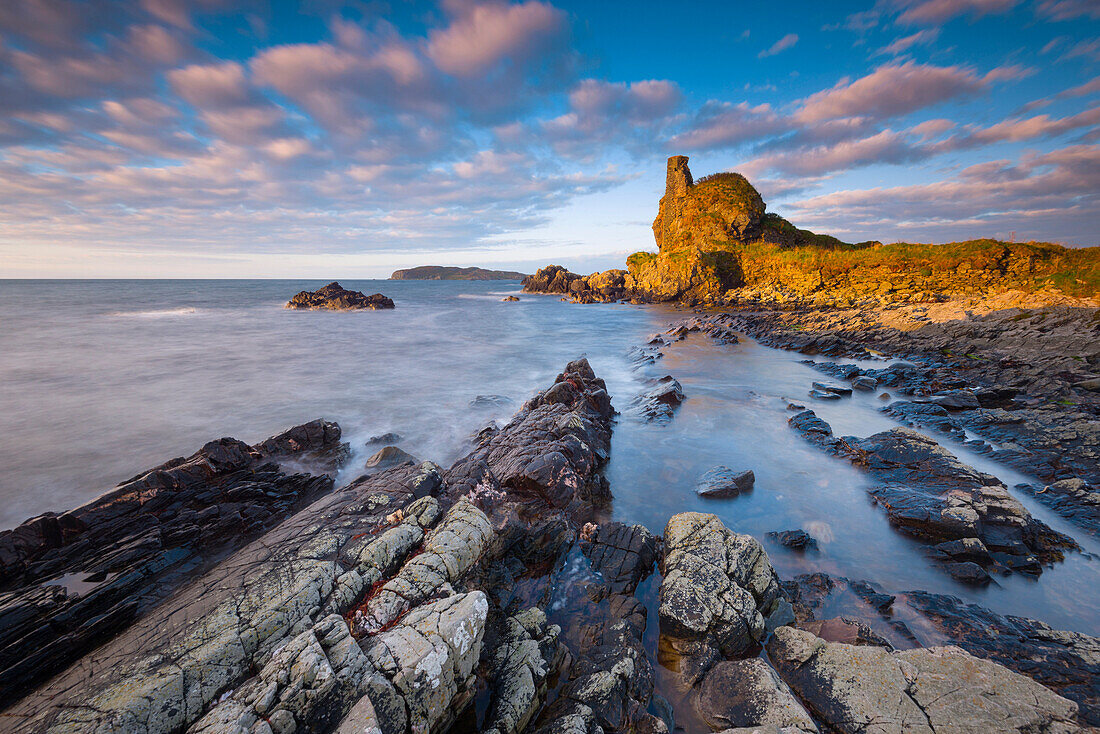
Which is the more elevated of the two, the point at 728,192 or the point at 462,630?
the point at 728,192

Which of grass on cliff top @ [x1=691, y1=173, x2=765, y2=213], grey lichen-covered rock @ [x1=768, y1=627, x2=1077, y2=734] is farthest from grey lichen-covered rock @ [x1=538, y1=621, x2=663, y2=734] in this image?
grass on cliff top @ [x1=691, y1=173, x2=765, y2=213]

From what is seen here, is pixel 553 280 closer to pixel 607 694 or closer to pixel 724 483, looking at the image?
pixel 724 483

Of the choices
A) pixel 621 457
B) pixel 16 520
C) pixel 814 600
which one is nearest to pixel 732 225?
pixel 621 457

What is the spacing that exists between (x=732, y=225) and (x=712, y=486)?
58.6 metres

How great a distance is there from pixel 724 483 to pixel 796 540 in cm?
202

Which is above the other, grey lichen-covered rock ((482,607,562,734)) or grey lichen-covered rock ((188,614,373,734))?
grey lichen-covered rock ((188,614,373,734))

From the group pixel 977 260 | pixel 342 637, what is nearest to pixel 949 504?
pixel 342 637

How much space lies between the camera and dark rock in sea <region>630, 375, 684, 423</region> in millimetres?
14055

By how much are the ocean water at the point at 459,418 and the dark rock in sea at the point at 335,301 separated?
96.5ft

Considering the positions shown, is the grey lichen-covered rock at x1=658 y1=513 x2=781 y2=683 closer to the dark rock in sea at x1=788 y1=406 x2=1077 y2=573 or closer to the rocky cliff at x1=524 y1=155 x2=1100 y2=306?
the dark rock in sea at x1=788 y1=406 x2=1077 y2=573

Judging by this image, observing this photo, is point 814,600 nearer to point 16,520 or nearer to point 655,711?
point 655,711

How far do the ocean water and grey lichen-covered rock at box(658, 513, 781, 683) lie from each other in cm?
145

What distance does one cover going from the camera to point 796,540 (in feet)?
23.8

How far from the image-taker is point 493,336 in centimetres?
3622
